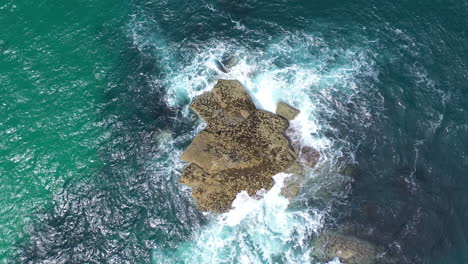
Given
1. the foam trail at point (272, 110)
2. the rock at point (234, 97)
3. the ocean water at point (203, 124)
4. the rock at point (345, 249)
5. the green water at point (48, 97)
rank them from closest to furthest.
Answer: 1. the rock at point (345, 249)
2. the foam trail at point (272, 110)
3. the ocean water at point (203, 124)
4. the green water at point (48, 97)
5. the rock at point (234, 97)

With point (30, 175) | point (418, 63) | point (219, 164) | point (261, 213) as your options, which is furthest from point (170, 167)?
point (418, 63)

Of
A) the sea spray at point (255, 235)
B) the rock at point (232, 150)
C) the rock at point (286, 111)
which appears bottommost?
the sea spray at point (255, 235)

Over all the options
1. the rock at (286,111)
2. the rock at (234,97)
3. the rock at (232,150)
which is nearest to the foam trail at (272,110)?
the rock at (286,111)

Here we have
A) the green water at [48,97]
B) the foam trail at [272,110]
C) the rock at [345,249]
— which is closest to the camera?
the rock at [345,249]

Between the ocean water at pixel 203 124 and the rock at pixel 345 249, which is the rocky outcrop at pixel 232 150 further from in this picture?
the rock at pixel 345 249

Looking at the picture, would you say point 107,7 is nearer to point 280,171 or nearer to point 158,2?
point 158,2

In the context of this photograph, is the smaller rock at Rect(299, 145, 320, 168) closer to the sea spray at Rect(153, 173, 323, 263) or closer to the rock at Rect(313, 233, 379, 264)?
the sea spray at Rect(153, 173, 323, 263)
